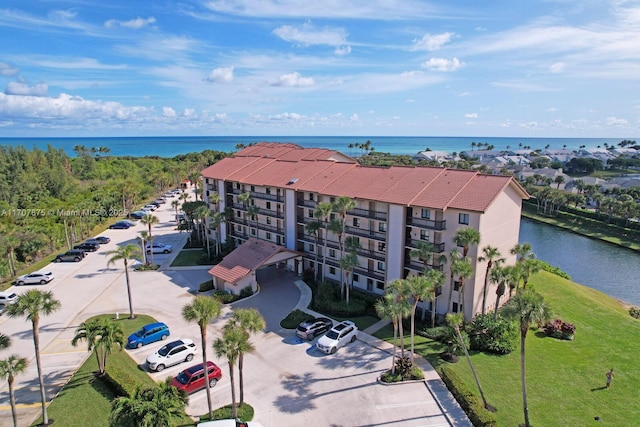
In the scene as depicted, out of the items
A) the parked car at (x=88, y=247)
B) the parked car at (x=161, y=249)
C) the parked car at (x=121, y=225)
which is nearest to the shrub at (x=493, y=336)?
the parked car at (x=161, y=249)

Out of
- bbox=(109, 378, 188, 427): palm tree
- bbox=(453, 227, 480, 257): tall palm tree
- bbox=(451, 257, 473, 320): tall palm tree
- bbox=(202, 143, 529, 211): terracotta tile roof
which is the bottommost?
bbox=(109, 378, 188, 427): palm tree

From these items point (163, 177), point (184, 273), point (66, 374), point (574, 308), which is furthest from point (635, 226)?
point (163, 177)

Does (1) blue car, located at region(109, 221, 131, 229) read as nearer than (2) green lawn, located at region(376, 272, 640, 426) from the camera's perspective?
No

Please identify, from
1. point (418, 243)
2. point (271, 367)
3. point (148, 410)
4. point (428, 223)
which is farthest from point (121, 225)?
point (148, 410)

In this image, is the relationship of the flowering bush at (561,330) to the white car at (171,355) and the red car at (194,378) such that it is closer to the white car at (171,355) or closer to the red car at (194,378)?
the red car at (194,378)

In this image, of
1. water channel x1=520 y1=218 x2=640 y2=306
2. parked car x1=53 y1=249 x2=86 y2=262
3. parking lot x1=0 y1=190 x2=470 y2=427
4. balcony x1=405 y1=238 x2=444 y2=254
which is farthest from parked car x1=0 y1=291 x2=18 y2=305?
water channel x1=520 y1=218 x2=640 y2=306

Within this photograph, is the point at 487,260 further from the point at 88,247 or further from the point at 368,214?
the point at 88,247

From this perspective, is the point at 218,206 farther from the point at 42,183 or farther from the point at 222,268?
the point at 42,183

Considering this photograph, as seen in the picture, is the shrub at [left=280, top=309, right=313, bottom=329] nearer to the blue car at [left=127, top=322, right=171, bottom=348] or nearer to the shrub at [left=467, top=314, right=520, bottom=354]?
the blue car at [left=127, top=322, right=171, bottom=348]

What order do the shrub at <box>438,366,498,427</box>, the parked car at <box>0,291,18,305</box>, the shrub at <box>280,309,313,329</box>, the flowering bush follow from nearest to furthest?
the shrub at <box>438,366,498,427</box>
the flowering bush
the shrub at <box>280,309,313,329</box>
the parked car at <box>0,291,18,305</box>
